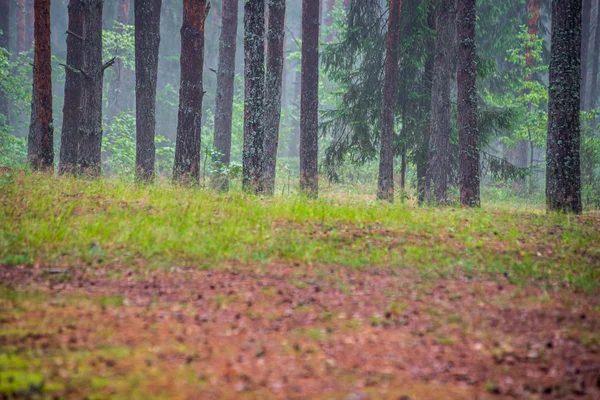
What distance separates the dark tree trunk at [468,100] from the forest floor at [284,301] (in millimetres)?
3250

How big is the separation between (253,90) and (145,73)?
182 inches

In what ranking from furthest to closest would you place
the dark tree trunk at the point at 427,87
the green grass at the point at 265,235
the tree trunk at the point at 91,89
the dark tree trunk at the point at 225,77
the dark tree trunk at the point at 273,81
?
the dark tree trunk at the point at 225,77
the dark tree trunk at the point at 427,87
the dark tree trunk at the point at 273,81
the tree trunk at the point at 91,89
the green grass at the point at 265,235

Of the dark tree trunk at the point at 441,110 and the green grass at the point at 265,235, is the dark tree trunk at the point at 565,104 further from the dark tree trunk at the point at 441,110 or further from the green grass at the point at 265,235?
the dark tree trunk at the point at 441,110

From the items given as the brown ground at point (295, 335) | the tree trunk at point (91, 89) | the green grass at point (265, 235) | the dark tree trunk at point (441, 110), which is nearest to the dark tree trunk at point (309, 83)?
the dark tree trunk at point (441, 110)

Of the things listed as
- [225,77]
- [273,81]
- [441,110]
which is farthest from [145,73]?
[441,110]

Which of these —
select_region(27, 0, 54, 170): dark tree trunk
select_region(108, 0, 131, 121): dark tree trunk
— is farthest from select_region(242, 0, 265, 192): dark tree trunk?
select_region(108, 0, 131, 121): dark tree trunk

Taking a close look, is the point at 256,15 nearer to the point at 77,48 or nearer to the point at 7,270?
the point at 77,48

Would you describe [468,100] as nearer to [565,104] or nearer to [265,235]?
[565,104]

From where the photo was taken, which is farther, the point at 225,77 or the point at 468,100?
the point at 225,77

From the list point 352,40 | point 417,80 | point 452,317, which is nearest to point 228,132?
point 352,40

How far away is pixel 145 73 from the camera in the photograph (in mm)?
14094

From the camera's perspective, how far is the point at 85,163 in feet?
41.2

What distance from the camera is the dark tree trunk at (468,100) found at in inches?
487

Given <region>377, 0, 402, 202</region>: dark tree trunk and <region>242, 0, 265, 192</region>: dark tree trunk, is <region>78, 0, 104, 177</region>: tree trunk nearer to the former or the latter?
<region>242, 0, 265, 192</region>: dark tree trunk
